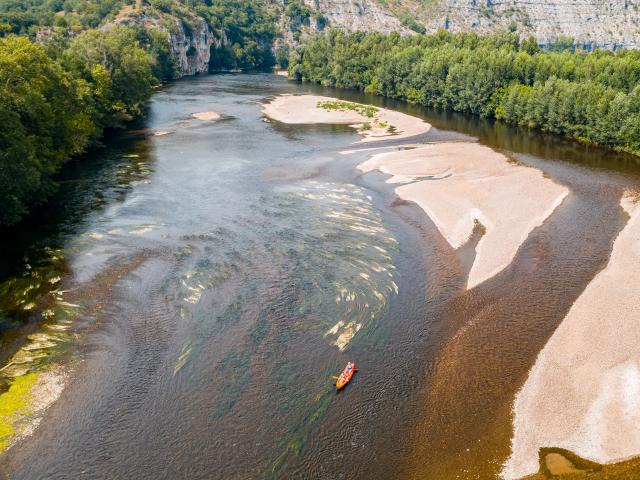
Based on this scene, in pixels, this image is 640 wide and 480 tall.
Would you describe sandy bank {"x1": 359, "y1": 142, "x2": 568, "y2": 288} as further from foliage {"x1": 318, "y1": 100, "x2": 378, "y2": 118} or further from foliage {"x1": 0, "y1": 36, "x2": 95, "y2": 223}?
foliage {"x1": 0, "y1": 36, "x2": 95, "y2": 223}

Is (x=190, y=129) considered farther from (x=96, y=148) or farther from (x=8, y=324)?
(x=8, y=324)

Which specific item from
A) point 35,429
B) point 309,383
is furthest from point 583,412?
point 35,429

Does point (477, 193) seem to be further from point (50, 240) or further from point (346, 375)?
point (50, 240)

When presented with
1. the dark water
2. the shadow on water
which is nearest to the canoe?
the dark water

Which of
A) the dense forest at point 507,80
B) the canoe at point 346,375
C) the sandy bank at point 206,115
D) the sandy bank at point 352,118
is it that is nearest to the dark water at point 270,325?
the canoe at point 346,375

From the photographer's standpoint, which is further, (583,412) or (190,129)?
(190,129)

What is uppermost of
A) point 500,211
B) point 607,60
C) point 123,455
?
point 607,60

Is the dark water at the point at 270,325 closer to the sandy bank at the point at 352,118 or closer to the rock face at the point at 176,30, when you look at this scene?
the sandy bank at the point at 352,118
